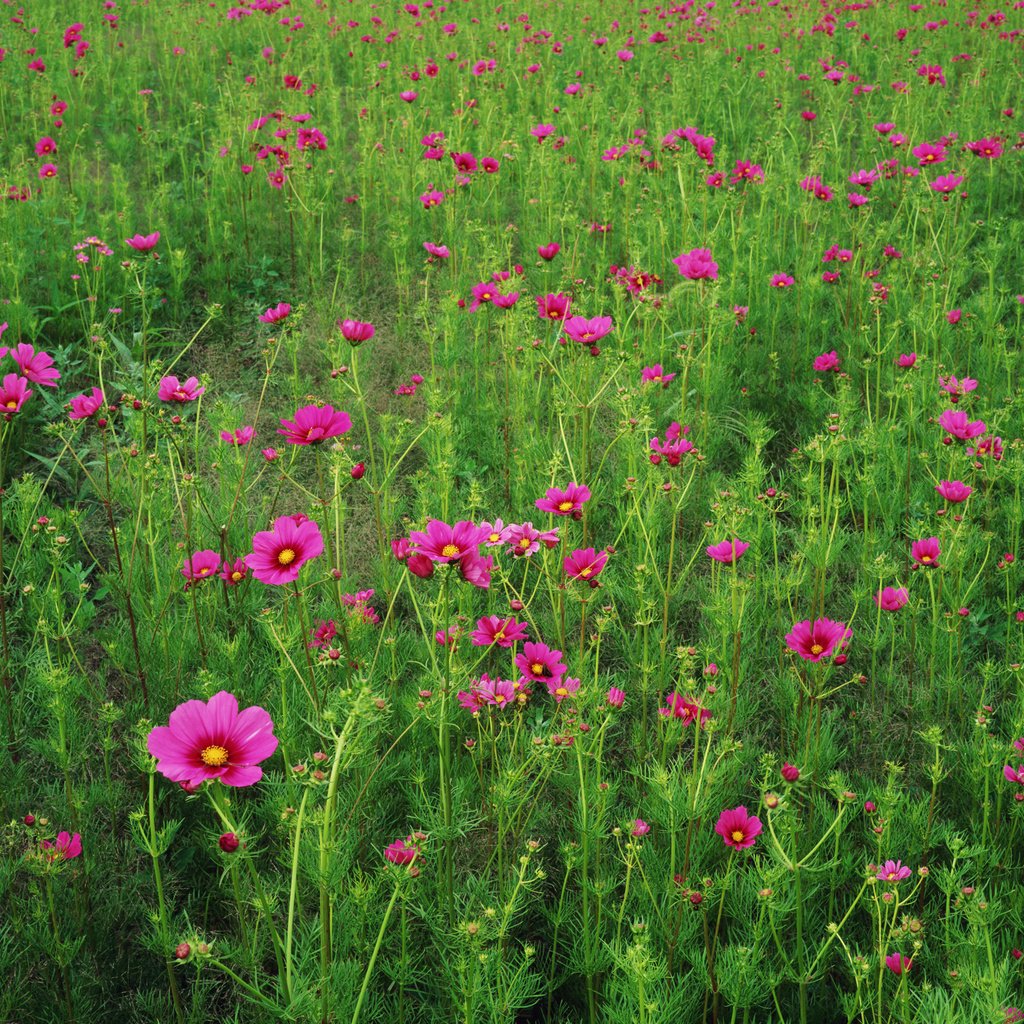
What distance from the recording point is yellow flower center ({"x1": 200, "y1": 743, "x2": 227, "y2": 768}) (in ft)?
4.06

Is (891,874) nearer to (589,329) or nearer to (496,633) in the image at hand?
(496,633)

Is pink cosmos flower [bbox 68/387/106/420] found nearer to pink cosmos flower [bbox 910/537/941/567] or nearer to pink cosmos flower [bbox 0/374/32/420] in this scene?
pink cosmos flower [bbox 0/374/32/420]

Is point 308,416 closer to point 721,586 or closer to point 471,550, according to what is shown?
point 471,550

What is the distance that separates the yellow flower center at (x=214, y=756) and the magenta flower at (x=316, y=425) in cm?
84

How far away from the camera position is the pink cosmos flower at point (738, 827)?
1668mm

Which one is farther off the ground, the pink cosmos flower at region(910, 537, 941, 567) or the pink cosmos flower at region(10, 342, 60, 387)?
the pink cosmos flower at region(10, 342, 60, 387)

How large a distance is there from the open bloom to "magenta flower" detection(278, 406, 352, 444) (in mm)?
794

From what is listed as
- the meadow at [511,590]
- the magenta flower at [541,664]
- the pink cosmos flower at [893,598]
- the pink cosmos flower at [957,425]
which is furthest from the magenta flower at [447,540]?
the pink cosmos flower at [957,425]

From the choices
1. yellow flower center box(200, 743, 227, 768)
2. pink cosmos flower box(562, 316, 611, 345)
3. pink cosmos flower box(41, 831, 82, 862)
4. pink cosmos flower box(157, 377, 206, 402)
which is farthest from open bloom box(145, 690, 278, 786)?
pink cosmos flower box(562, 316, 611, 345)

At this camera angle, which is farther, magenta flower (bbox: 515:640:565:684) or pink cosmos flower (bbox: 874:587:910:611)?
pink cosmos flower (bbox: 874:587:910:611)

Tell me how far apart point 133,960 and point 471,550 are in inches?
41.2

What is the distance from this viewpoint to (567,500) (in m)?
2.12

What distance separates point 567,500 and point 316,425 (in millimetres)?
606

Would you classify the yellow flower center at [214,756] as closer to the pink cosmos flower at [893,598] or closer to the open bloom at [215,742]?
the open bloom at [215,742]
